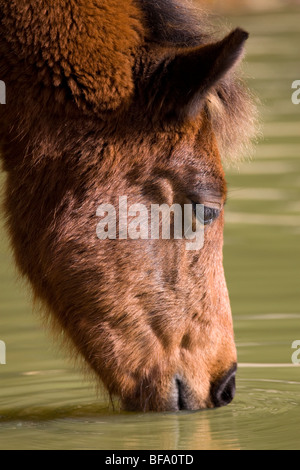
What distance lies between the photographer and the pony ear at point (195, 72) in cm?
505

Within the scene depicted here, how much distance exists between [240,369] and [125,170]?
1.96m

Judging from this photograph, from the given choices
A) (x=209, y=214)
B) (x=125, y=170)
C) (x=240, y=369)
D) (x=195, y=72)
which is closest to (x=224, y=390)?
(x=209, y=214)

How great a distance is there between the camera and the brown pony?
17.6 feet

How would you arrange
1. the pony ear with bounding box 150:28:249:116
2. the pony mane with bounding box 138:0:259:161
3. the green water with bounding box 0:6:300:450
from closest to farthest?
the pony ear with bounding box 150:28:249:116 < the pony mane with bounding box 138:0:259:161 < the green water with bounding box 0:6:300:450

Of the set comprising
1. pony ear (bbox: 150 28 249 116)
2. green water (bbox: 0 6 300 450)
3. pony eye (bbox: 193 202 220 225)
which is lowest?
green water (bbox: 0 6 300 450)

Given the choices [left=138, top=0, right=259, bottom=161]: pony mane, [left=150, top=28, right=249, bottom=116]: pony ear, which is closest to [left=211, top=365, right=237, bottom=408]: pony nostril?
[left=138, top=0, right=259, bottom=161]: pony mane

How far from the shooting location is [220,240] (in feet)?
19.0

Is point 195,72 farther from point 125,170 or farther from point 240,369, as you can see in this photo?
point 240,369

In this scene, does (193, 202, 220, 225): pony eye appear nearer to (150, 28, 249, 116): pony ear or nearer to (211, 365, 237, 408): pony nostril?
(150, 28, 249, 116): pony ear

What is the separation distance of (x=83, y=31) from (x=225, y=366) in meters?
1.78

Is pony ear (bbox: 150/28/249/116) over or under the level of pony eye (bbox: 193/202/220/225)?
over

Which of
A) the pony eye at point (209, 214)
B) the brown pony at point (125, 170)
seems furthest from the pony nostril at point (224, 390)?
the pony eye at point (209, 214)
